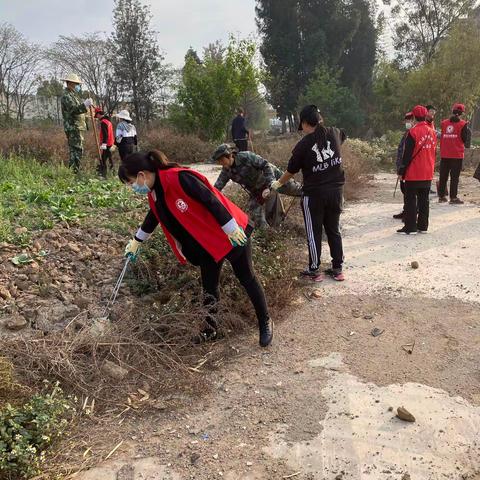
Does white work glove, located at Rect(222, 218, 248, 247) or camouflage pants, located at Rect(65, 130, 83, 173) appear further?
camouflage pants, located at Rect(65, 130, 83, 173)

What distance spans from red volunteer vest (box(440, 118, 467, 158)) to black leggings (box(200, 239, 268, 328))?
5.78 m

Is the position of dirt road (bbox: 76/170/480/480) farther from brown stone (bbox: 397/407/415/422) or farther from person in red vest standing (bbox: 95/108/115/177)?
person in red vest standing (bbox: 95/108/115/177)

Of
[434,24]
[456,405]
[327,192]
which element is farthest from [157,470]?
[434,24]

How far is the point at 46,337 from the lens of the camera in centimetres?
337

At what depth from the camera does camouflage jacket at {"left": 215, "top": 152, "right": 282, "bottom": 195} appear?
4.98 m

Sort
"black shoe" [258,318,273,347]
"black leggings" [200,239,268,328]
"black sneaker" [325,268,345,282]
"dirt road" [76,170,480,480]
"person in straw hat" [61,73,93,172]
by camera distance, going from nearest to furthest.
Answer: "dirt road" [76,170,480,480] → "black leggings" [200,239,268,328] → "black shoe" [258,318,273,347] → "black sneaker" [325,268,345,282] → "person in straw hat" [61,73,93,172]

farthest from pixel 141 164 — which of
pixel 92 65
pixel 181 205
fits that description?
pixel 92 65

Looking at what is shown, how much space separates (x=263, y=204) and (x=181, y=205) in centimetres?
242

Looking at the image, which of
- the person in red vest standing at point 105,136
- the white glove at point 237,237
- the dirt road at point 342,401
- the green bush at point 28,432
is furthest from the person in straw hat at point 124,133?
the green bush at point 28,432

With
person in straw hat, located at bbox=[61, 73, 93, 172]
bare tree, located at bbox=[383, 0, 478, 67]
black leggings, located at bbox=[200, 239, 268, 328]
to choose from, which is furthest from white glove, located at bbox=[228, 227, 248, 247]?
bare tree, located at bbox=[383, 0, 478, 67]


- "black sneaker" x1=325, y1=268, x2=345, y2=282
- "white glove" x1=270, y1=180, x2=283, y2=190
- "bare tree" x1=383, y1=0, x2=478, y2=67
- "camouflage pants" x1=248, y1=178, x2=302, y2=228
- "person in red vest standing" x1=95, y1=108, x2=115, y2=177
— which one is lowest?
"black sneaker" x1=325, y1=268, x2=345, y2=282

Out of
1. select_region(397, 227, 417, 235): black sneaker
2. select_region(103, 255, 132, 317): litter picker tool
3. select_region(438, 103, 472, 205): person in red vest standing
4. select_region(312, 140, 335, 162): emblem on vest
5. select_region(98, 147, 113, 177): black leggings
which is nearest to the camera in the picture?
select_region(103, 255, 132, 317): litter picker tool

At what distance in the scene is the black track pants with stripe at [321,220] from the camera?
4625mm

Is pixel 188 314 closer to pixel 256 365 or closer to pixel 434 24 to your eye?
pixel 256 365
